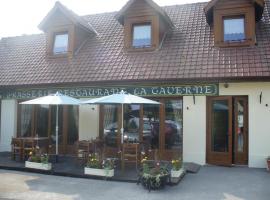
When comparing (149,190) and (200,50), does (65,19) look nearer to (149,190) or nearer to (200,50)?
(200,50)

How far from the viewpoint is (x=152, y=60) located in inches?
548

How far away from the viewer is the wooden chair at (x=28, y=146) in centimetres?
1280

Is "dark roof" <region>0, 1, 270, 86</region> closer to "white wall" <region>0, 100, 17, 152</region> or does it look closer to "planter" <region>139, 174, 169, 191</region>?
"white wall" <region>0, 100, 17, 152</region>

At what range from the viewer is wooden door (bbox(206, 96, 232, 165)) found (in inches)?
490

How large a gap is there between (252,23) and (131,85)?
16.4 feet

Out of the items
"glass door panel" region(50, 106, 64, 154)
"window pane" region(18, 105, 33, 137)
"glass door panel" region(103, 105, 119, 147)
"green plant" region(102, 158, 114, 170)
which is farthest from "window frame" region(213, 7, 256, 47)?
"window pane" region(18, 105, 33, 137)

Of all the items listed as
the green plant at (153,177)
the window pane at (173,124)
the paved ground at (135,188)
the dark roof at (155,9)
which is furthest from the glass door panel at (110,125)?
the green plant at (153,177)

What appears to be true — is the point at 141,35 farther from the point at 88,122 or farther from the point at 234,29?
the point at 88,122

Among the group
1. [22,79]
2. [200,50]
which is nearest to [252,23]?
[200,50]

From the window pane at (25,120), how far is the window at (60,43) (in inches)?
111

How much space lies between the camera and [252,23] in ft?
43.6

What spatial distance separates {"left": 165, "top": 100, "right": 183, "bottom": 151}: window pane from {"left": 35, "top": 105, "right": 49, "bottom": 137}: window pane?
527 centimetres

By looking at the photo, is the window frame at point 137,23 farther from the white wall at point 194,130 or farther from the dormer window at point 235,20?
the white wall at point 194,130

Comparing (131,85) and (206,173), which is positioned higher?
(131,85)
